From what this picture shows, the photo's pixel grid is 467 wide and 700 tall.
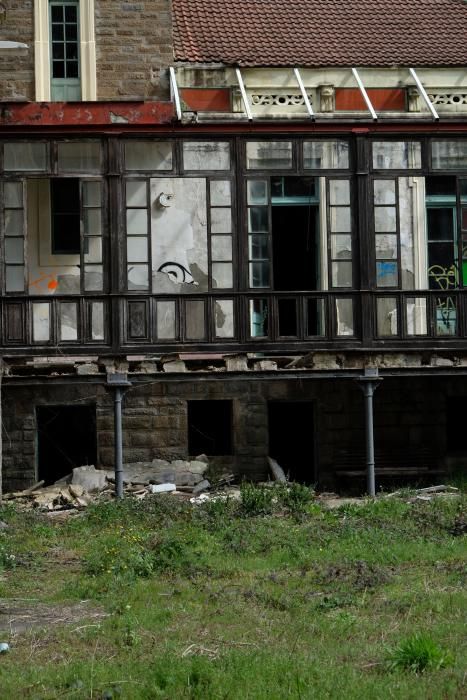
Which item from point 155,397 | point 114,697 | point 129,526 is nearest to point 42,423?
point 155,397

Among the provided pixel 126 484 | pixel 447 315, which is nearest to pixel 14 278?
pixel 126 484

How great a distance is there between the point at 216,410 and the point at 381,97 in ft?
22.1

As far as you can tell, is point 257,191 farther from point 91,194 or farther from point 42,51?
point 42,51

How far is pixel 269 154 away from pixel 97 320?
11.7 ft

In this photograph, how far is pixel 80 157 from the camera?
1900cm

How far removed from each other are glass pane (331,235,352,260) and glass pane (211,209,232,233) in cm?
158

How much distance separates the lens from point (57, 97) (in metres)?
22.8

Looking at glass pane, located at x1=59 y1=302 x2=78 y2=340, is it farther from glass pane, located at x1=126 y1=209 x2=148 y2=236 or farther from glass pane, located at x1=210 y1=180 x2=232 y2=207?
glass pane, located at x1=210 y1=180 x2=232 y2=207

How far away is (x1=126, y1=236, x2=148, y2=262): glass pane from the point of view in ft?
62.6

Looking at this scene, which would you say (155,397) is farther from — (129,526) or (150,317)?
(129,526)

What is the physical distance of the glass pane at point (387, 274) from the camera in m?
19.4

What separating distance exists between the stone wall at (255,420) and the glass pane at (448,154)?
182 inches

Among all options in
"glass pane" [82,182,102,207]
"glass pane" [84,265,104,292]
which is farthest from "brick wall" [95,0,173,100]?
"glass pane" [84,265,104,292]

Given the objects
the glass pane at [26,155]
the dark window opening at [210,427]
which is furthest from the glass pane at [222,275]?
the dark window opening at [210,427]
